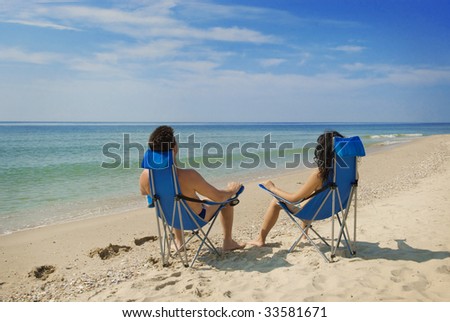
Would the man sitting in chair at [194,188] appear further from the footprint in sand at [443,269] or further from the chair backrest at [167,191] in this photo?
the footprint in sand at [443,269]

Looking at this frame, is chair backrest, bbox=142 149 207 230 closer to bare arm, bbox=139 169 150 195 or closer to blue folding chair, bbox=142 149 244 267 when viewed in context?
blue folding chair, bbox=142 149 244 267

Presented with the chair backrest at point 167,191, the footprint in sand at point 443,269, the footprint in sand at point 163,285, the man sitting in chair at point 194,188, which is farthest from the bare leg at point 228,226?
the footprint in sand at point 443,269

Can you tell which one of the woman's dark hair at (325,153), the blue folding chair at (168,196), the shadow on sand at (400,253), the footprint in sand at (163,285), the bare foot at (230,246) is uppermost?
the woman's dark hair at (325,153)

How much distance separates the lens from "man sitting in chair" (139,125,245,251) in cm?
364

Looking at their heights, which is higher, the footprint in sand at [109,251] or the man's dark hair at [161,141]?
the man's dark hair at [161,141]

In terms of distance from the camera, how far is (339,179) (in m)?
3.81

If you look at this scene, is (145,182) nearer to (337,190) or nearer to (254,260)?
(254,260)

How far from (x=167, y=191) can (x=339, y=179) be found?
64.2 inches

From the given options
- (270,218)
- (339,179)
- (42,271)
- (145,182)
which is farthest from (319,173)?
(42,271)

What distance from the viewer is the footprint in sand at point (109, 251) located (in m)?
4.80

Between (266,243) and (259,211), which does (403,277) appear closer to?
(266,243)

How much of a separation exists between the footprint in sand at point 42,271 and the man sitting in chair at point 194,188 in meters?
1.38
